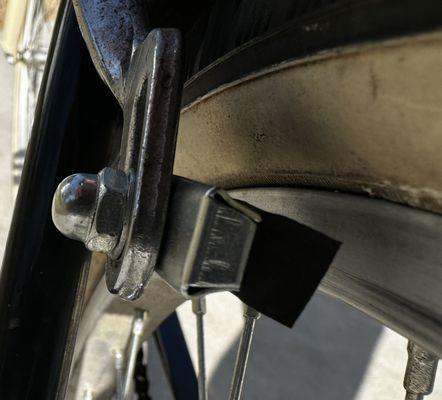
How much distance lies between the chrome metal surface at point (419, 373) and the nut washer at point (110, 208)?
188mm

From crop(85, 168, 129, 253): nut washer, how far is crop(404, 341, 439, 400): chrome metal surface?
0.62 feet

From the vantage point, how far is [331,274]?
31 cm

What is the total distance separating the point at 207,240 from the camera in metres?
0.20

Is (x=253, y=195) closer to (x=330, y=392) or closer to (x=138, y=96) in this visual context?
(x=138, y=96)

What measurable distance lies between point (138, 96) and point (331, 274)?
0.12 meters

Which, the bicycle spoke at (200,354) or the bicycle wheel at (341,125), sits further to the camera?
the bicycle spoke at (200,354)

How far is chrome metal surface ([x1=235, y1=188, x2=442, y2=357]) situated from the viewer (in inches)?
8.7

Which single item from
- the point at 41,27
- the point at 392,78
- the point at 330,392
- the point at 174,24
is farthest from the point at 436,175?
the point at 330,392

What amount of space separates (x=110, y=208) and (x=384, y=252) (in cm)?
9

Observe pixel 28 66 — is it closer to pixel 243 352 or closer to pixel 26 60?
pixel 26 60

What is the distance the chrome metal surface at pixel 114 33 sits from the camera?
28cm

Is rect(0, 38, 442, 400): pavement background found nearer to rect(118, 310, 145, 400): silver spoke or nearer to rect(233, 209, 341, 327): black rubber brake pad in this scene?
rect(118, 310, 145, 400): silver spoke

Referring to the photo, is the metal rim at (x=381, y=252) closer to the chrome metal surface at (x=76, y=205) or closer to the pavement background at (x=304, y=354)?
the chrome metal surface at (x=76, y=205)

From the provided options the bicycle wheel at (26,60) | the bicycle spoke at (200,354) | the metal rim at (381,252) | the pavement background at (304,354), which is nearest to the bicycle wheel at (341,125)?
the metal rim at (381,252)
